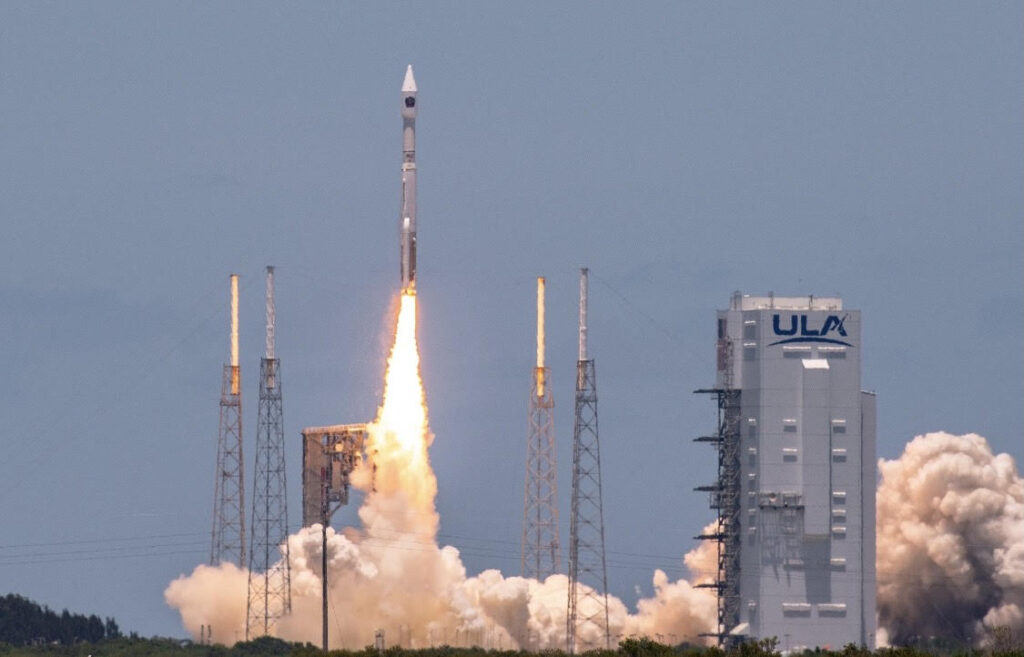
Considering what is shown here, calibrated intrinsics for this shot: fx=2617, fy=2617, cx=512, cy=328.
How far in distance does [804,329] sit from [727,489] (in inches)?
304

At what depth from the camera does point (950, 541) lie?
4697 inches

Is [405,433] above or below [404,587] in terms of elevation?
above

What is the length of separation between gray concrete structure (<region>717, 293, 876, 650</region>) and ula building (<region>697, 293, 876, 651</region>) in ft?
0.14

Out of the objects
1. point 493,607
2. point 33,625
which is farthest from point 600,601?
point 33,625

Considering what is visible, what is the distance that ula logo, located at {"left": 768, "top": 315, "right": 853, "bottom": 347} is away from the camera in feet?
370

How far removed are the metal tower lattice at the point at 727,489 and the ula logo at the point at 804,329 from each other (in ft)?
7.74

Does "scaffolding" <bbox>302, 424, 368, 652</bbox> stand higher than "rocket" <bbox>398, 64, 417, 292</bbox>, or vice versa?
"rocket" <bbox>398, 64, 417, 292</bbox>

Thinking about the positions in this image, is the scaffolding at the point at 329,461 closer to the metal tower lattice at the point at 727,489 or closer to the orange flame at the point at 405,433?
the orange flame at the point at 405,433

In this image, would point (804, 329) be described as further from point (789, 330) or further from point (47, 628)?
point (47, 628)

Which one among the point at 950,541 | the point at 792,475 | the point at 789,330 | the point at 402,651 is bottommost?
the point at 402,651

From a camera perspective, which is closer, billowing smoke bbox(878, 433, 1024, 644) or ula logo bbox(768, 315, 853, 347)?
ula logo bbox(768, 315, 853, 347)

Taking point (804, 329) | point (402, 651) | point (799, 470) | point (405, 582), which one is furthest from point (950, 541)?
point (402, 651)

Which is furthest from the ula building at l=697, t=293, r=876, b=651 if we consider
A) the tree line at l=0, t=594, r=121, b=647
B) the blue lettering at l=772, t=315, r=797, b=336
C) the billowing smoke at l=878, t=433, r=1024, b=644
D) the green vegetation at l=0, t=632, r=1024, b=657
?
the tree line at l=0, t=594, r=121, b=647

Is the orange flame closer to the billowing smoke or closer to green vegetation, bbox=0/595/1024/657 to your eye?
green vegetation, bbox=0/595/1024/657
